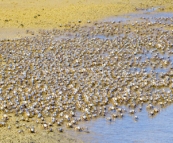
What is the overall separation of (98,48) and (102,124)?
5.41 m

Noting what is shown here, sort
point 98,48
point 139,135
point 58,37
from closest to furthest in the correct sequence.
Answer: point 139,135 < point 98,48 < point 58,37

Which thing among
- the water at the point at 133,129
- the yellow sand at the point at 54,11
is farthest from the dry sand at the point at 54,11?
the water at the point at 133,129

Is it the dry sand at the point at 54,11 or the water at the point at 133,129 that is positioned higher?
the dry sand at the point at 54,11

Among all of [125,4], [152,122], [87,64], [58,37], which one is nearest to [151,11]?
[125,4]

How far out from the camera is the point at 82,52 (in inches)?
632

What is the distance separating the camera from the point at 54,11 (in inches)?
850

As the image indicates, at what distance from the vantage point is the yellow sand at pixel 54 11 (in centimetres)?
1944

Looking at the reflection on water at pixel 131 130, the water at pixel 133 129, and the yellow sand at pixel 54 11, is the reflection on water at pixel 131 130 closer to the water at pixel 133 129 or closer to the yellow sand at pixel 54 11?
the water at pixel 133 129

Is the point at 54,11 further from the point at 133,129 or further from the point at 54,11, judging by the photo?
the point at 133,129

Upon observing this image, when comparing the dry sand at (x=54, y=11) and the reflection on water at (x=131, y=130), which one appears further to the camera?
the dry sand at (x=54, y=11)

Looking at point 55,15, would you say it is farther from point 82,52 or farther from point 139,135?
point 139,135

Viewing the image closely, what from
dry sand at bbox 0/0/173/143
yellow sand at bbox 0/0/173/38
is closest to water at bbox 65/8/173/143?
dry sand at bbox 0/0/173/143

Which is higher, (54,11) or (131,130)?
(54,11)

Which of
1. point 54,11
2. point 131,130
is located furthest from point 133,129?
point 54,11
